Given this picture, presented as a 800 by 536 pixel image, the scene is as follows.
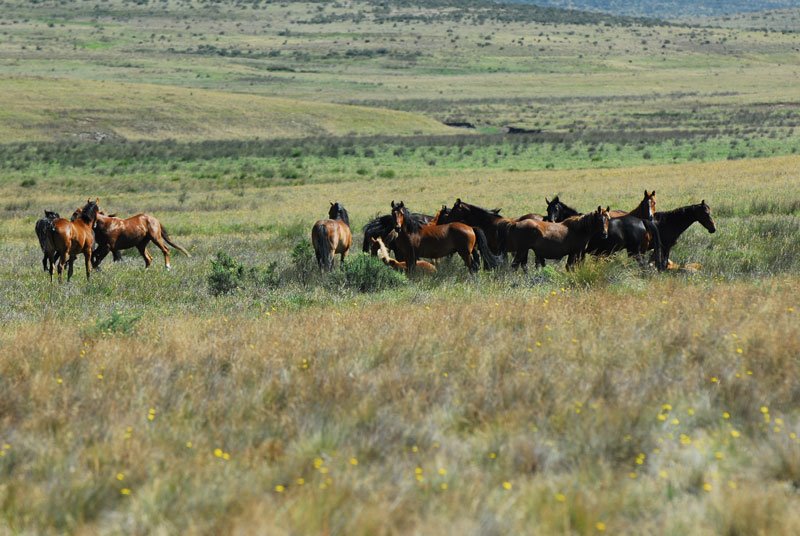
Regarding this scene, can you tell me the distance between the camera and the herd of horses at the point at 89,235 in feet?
53.7

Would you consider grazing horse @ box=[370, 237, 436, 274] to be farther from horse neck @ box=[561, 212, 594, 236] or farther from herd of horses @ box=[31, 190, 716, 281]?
horse neck @ box=[561, 212, 594, 236]

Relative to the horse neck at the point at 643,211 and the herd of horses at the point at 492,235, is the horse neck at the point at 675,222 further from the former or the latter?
the horse neck at the point at 643,211

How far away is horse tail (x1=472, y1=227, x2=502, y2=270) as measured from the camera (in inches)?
611

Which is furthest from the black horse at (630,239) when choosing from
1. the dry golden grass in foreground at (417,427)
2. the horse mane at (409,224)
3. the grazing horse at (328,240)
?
the dry golden grass in foreground at (417,427)

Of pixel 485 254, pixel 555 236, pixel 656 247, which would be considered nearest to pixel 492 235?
pixel 485 254

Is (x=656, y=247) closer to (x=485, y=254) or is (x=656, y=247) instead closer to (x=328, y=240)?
(x=485, y=254)

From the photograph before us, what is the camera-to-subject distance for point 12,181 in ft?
140

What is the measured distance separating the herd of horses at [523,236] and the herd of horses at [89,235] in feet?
13.8

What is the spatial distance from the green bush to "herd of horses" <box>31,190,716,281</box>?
1.20 meters

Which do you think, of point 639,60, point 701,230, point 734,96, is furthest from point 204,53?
point 701,230

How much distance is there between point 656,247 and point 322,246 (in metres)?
5.61

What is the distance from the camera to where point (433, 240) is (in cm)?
1591

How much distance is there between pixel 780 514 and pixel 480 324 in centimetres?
442

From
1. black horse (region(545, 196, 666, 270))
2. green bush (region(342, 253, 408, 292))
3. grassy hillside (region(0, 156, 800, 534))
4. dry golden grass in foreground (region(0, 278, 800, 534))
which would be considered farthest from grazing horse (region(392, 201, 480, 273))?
dry golden grass in foreground (region(0, 278, 800, 534))
